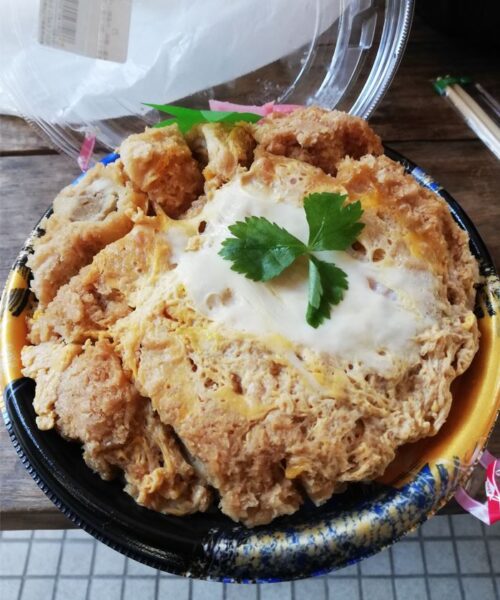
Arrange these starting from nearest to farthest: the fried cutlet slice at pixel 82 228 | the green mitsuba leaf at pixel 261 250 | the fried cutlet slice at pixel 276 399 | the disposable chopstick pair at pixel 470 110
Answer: the fried cutlet slice at pixel 276 399
the green mitsuba leaf at pixel 261 250
the fried cutlet slice at pixel 82 228
the disposable chopstick pair at pixel 470 110

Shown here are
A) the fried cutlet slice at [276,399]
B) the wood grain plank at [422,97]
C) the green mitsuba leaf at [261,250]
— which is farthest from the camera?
the wood grain plank at [422,97]

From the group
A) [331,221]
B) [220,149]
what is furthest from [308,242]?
[220,149]

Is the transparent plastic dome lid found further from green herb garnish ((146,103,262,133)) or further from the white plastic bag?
green herb garnish ((146,103,262,133))

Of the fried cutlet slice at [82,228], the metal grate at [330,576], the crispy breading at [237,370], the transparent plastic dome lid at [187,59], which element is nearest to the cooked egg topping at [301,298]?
the crispy breading at [237,370]

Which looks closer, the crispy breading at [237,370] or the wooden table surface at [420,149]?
the crispy breading at [237,370]

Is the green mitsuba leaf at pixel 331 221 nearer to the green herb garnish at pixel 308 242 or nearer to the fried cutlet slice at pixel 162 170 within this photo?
the green herb garnish at pixel 308 242

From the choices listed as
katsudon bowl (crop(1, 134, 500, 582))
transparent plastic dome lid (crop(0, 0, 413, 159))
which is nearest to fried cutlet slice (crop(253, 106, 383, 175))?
katsudon bowl (crop(1, 134, 500, 582))

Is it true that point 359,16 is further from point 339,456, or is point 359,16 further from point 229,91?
point 339,456

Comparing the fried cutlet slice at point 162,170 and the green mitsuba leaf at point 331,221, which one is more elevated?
the green mitsuba leaf at point 331,221
